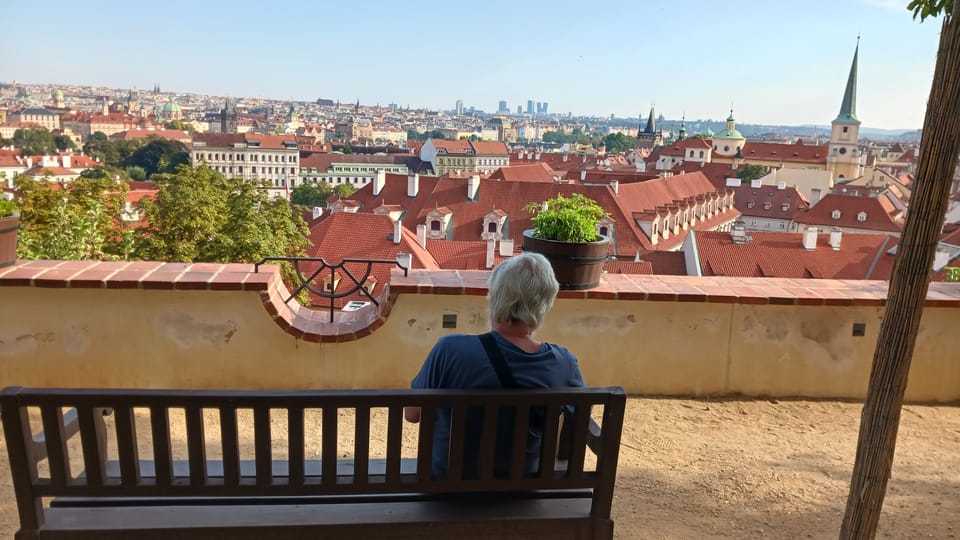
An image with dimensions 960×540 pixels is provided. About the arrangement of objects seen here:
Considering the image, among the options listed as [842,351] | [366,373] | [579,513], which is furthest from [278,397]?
[842,351]

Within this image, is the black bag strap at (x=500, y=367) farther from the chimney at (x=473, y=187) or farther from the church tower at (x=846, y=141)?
the church tower at (x=846, y=141)

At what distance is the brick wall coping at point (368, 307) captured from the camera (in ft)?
12.5

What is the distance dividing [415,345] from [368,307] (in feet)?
1.69

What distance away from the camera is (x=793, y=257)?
2333 cm

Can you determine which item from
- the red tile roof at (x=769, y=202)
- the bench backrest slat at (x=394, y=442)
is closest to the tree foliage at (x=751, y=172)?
the red tile roof at (x=769, y=202)

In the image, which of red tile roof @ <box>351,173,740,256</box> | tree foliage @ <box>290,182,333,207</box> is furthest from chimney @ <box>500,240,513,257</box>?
tree foliage @ <box>290,182,333,207</box>

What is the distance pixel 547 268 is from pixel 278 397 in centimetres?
79

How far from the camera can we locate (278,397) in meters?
1.81

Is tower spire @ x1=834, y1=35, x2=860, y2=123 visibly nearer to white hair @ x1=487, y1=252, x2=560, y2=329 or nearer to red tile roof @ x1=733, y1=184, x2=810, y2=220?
red tile roof @ x1=733, y1=184, x2=810, y2=220

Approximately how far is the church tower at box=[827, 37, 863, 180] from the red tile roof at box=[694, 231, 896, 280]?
226 feet

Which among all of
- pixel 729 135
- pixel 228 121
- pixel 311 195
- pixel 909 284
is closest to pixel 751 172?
pixel 729 135

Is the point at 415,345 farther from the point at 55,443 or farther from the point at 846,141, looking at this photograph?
the point at 846,141

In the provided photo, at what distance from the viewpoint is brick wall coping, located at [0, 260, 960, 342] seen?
3.80 meters

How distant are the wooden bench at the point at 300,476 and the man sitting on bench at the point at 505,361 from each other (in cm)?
6
